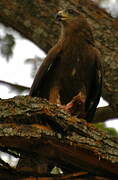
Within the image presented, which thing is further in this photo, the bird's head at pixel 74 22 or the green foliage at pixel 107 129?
the bird's head at pixel 74 22

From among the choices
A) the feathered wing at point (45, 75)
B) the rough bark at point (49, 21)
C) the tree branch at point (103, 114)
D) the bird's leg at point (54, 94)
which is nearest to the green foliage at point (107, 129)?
the tree branch at point (103, 114)

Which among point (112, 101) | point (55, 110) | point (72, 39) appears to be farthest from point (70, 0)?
point (55, 110)

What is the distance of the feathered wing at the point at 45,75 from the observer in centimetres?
617

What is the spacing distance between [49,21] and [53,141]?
2.95 metres

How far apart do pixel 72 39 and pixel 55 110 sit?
267cm

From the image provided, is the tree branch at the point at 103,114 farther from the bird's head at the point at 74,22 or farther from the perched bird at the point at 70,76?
the bird's head at the point at 74,22

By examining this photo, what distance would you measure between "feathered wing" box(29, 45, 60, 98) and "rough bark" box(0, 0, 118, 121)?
0.39m

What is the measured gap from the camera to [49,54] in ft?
20.4

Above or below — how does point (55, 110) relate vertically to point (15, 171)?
above

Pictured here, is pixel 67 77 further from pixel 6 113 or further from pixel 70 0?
pixel 6 113

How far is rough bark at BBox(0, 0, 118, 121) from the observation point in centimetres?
640

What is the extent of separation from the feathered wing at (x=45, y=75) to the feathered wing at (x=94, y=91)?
51cm

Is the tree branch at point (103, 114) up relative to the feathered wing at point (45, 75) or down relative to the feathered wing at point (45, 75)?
down

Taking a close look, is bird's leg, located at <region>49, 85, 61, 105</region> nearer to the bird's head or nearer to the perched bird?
the perched bird
